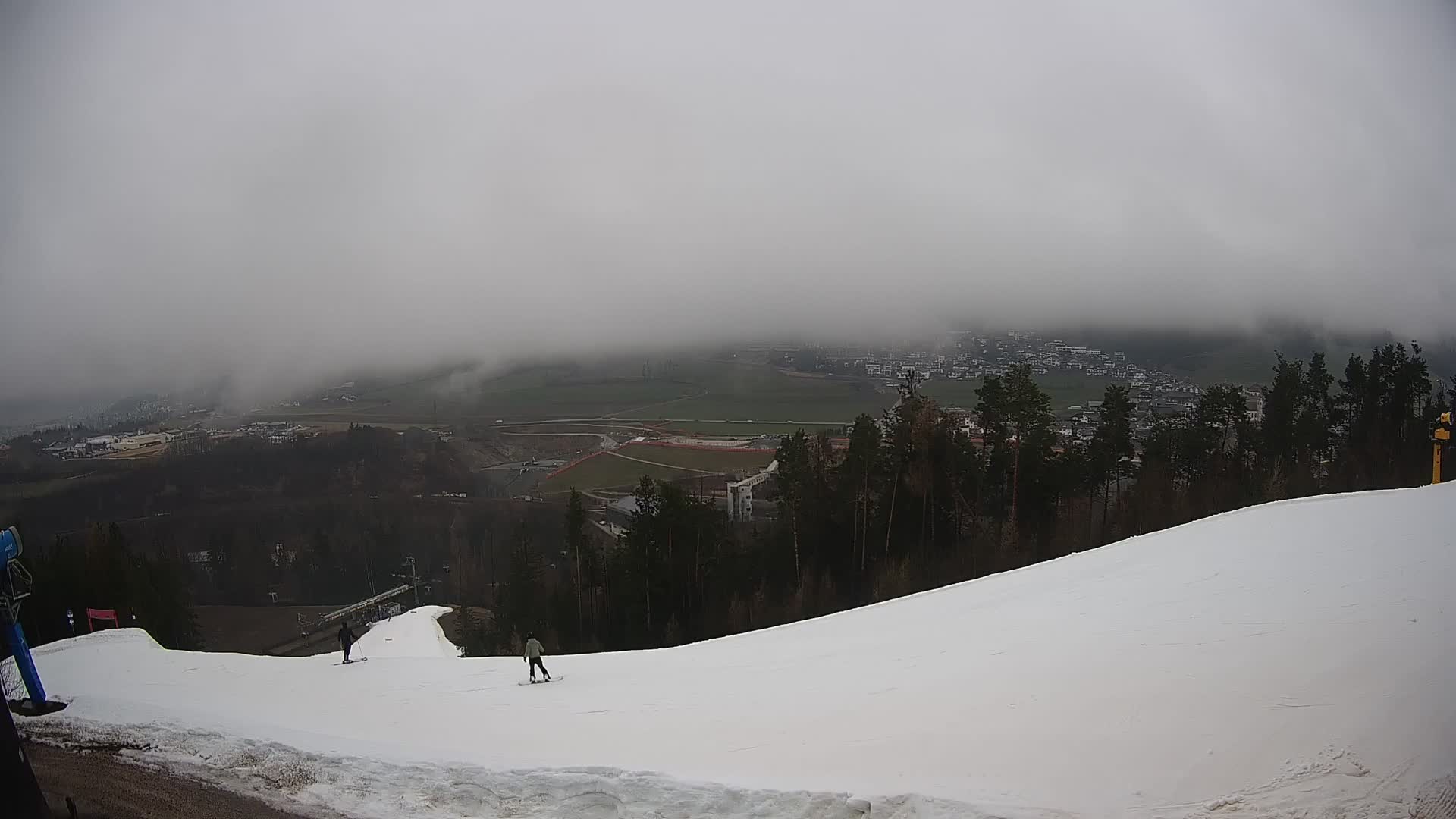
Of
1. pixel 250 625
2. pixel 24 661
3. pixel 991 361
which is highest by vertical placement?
pixel 991 361

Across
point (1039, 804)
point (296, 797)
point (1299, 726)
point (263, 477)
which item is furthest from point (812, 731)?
point (263, 477)

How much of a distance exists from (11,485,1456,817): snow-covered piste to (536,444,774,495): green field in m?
36.3

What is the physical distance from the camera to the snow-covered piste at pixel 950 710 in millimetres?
5953

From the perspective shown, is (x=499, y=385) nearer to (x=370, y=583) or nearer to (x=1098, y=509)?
(x=370, y=583)

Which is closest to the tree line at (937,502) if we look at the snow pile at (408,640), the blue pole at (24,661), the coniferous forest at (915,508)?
the coniferous forest at (915,508)

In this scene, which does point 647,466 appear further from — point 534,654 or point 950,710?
point 950,710

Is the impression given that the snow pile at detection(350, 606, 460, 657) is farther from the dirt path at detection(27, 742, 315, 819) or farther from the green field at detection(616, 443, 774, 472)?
the green field at detection(616, 443, 774, 472)

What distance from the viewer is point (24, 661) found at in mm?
10203

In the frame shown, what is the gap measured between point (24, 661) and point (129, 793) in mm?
4799

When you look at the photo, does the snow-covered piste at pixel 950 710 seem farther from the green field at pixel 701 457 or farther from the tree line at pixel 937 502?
the green field at pixel 701 457

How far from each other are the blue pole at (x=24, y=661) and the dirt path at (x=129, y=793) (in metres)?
2.02

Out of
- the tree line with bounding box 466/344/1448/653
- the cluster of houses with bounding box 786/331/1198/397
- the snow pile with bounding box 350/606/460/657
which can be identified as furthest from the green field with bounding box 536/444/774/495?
the snow pile with bounding box 350/606/460/657

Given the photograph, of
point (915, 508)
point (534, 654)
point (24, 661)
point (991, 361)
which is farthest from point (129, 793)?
point (991, 361)

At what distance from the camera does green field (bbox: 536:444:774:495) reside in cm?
5247
